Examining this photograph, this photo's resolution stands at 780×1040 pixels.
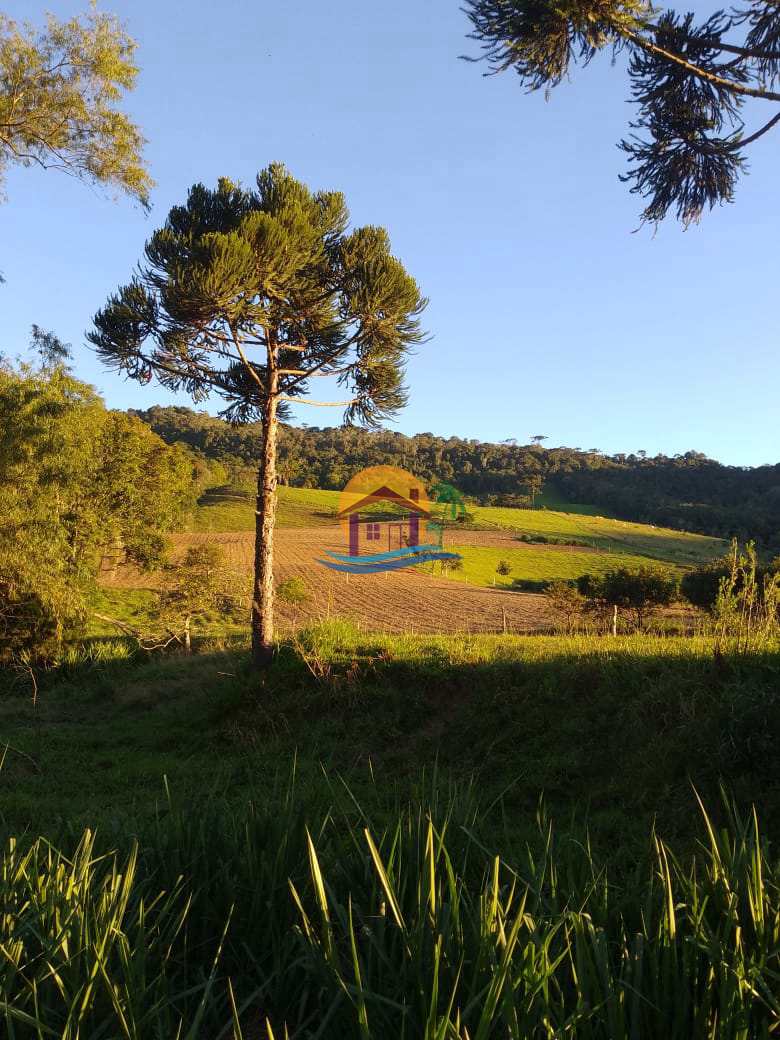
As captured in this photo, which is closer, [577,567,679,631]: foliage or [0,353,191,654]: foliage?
[0,353,191,654]: foliage

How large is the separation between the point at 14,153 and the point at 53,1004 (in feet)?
45.8

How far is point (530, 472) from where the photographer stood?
110 metres

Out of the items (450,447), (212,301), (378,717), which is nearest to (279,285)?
(212,301)

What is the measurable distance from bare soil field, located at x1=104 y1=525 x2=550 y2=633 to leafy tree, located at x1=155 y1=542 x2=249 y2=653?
8.83 ft

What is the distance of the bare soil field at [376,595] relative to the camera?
98.1ft

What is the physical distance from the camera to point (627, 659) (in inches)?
321

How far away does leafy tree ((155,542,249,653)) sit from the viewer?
22328 mm

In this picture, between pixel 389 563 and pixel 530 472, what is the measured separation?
183ft

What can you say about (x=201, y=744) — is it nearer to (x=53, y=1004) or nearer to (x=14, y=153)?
(x=53, y=1004)

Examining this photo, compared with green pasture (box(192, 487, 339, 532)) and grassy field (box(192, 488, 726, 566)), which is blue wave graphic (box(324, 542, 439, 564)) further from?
green pasture (box(192, 487, 339, 532))

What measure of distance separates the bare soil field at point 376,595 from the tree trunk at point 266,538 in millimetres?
9144

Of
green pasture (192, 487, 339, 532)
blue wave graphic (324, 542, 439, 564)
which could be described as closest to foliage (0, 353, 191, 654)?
blue wave graphic (324, 542, 439, 564)

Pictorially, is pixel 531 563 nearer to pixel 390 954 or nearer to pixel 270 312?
pixel 270 312
